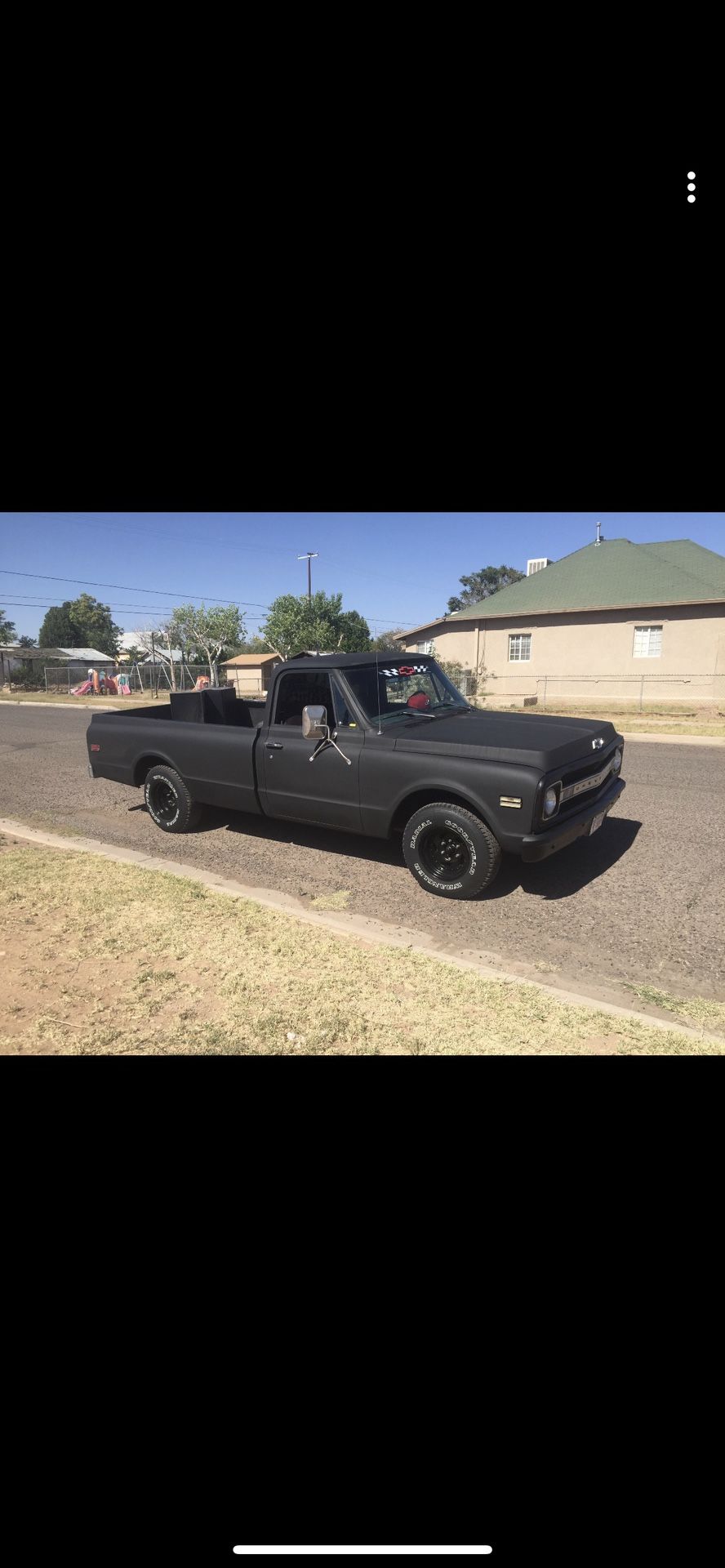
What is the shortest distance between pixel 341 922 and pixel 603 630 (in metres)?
19.9

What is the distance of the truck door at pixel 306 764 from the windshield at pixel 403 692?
23 cm

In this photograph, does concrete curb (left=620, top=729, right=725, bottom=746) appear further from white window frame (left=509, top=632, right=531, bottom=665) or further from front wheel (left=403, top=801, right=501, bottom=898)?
white window frame (left=509, top=632, right=531, bottom=665)

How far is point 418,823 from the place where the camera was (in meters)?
4.77

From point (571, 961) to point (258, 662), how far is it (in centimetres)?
1807

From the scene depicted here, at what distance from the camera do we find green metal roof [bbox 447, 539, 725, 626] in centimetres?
2075

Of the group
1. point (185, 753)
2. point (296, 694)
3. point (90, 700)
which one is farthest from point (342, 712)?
point (90, 700)

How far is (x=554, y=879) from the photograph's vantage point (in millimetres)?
5176

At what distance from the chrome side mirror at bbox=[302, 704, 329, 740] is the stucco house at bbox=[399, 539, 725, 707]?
17.6 metres

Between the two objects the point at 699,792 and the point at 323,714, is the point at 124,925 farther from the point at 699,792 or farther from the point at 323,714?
the point at 699,792

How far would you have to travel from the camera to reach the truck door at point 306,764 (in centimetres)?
516

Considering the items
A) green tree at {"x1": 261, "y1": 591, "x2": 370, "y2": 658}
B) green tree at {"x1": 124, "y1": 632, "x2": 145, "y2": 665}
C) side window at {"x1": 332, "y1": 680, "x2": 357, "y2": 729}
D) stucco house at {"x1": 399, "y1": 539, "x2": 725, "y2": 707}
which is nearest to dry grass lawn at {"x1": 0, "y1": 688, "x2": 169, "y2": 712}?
green tree at {"x1": 261, "y1": 591, "x2": 370, "y2": 658}

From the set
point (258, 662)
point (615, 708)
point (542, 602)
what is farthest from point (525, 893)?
point (542, 602)

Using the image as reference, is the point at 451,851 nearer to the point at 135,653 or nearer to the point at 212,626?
the point at 212,626

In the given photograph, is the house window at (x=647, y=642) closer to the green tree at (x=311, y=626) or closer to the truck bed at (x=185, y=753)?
the green tree at (x=311, y=626)
